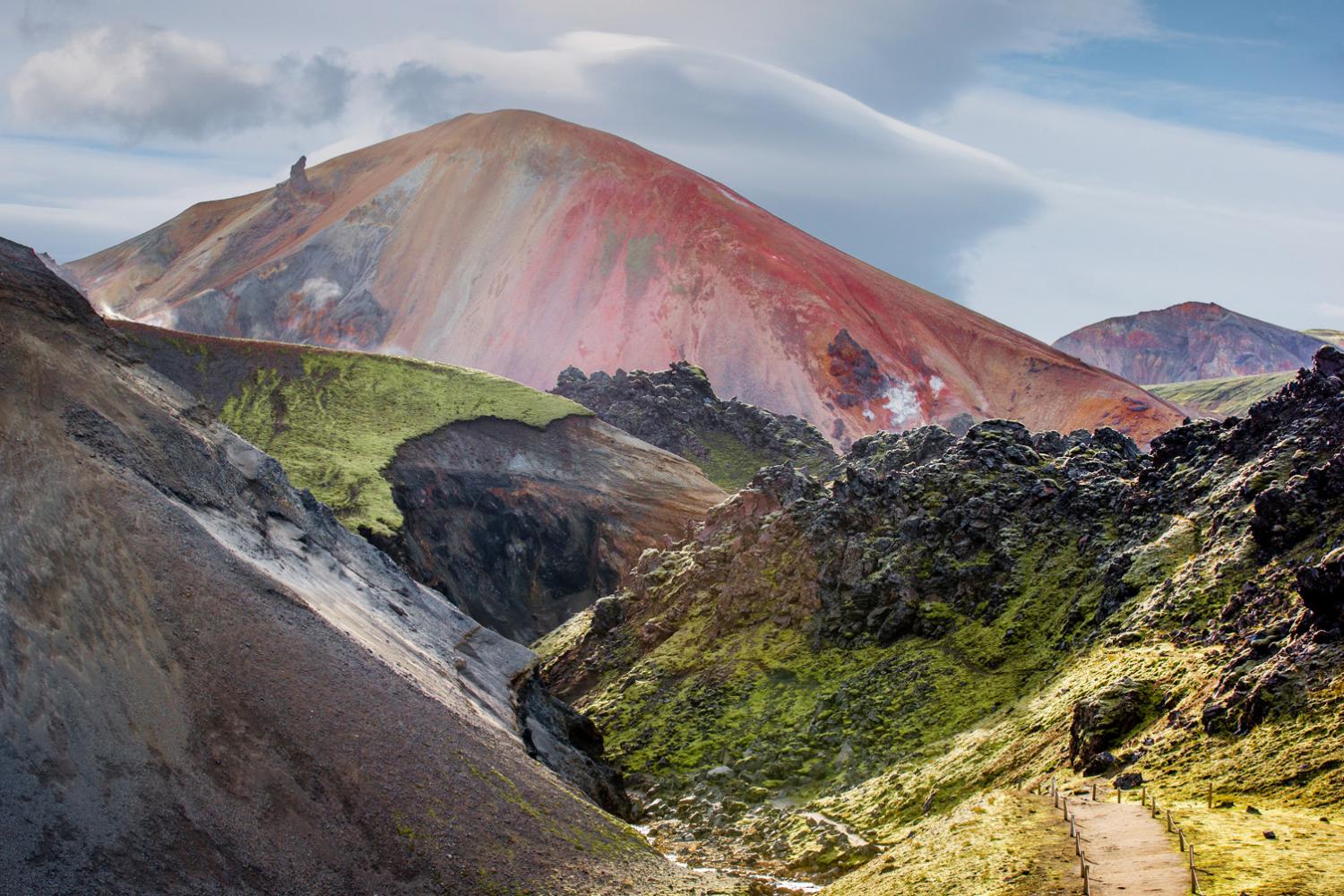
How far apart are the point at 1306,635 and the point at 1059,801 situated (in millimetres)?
8269

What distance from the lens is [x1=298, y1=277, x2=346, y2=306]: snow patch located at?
168m

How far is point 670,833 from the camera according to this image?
47.8 meters

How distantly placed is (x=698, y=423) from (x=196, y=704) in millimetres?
81301

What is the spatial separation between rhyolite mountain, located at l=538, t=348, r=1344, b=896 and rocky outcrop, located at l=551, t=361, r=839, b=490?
37125 millimetres

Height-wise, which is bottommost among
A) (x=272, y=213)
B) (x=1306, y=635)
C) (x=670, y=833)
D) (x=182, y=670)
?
(x=670, y=833)

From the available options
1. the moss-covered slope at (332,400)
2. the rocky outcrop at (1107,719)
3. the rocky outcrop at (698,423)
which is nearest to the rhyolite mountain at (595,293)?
the rocky outcrop at (698,423)

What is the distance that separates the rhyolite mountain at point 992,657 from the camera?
113 feet

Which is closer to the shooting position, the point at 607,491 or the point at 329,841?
the point at 329,841

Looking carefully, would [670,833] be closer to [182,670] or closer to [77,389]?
[182,670]

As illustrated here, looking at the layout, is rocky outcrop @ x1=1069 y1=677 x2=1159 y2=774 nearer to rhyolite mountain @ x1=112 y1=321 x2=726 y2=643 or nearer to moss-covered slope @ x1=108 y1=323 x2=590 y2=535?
rhyolite mountain @ x1=112 y1=321 x2=726 y2=643

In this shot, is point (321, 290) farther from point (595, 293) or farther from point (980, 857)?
point (980, 857)

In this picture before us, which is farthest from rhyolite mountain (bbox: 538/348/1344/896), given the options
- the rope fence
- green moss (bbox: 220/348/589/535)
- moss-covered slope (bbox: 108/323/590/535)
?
moss-covered slope (bbox: 108/323/590/535)

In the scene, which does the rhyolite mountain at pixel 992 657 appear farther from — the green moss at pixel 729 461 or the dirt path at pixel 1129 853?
the green moss at pixel 729 461

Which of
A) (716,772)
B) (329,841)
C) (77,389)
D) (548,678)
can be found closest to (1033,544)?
(716,772)
